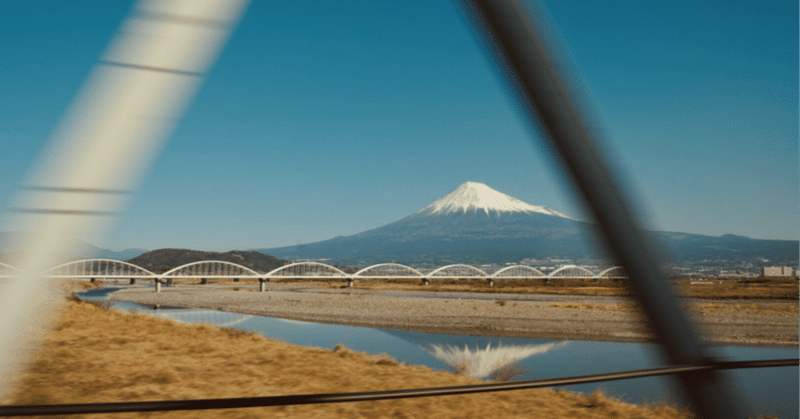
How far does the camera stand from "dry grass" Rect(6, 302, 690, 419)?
19.0 feet

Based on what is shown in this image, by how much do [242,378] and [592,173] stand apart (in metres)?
6.78

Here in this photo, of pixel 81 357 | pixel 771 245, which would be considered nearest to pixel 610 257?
pixel 81 357

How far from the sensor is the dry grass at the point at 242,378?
579 cm

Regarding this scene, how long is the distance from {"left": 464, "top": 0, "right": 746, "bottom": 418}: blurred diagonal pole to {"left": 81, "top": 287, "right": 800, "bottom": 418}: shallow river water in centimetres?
775

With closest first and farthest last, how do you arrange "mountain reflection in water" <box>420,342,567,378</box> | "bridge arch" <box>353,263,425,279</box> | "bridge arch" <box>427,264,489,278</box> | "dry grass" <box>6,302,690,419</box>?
1. "dry grass" <box>6,302,690,419</box>
2. "mountain reflection in water" <box>420,342,567,378</box>
3. "bridge arch" <box>353,263,425,279</box>
4. "bridge arch" <box>427,264,489,278</box>

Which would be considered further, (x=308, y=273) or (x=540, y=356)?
(x=308, y=273)

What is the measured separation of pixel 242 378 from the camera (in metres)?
7.13

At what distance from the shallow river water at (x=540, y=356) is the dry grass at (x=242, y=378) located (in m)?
2.20

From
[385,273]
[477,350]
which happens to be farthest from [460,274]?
[477,350]

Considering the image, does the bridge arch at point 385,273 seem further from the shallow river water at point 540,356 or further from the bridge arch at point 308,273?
the shallow river water at point 540,356

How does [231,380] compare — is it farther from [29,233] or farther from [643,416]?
[29,233]

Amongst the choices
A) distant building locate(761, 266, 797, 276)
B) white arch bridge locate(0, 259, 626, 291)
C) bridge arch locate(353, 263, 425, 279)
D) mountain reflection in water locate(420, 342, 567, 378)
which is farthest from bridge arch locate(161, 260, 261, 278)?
distant building locate(761, 266, 797, 276)

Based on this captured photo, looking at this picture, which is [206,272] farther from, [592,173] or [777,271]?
[777,271]

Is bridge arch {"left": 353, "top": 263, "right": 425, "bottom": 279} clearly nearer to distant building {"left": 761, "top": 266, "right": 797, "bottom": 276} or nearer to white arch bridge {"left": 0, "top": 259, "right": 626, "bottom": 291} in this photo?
white arch bridge {"left": 0, "top": 259, "right": 626, "bottom": 291}
